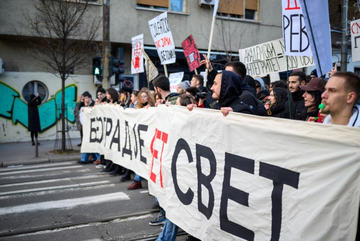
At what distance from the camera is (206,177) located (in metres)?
3.23

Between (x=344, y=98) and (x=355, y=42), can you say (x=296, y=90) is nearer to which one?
(x=344, y=98)

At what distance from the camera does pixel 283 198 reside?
92.8 inches

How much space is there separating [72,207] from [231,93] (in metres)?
3.41

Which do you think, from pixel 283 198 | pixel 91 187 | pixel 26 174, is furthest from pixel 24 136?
pixel 283 198

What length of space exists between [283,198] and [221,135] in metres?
0.93

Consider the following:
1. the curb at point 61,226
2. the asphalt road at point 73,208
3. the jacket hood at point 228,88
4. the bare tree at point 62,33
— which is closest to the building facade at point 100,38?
the bare tree at point 62,33

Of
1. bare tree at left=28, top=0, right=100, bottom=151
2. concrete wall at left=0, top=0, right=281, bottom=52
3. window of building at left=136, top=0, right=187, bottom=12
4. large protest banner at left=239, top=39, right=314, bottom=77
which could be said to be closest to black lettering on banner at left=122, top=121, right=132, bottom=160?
large protest banner at left=239, top=39, right=314, bottom=77

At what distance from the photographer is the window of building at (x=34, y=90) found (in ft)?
49.8

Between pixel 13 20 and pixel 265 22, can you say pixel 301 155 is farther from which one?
pixel 265 22

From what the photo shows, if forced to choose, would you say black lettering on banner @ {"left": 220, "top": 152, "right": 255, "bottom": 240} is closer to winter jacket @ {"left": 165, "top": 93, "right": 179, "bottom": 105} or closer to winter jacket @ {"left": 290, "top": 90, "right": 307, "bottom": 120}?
winter jacket @ {"left": 290, "top": 90, "right": 307, "bottom": 120}

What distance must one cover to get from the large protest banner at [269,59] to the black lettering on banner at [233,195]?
5719mm

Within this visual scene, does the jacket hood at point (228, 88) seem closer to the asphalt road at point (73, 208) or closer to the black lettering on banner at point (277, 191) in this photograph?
the black lettering on banner at point (277, 191)

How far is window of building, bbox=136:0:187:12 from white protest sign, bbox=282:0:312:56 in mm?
12969

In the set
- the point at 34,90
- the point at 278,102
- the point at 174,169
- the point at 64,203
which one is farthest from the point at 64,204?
the point at 34,90
